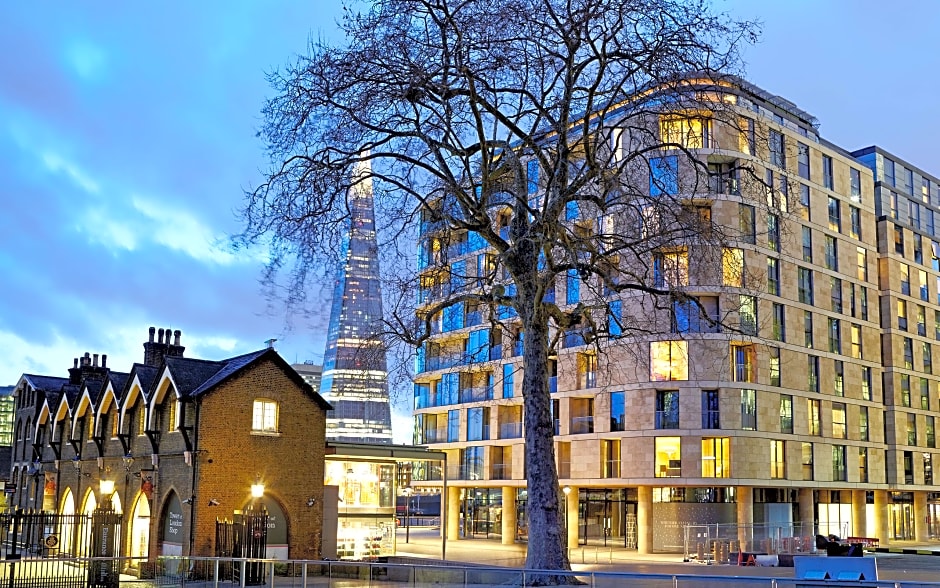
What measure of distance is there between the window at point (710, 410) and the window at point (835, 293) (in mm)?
11853

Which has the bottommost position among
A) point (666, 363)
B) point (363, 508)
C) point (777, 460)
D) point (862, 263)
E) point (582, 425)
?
point (363, 508)

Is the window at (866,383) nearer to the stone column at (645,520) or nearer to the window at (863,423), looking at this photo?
the window at (863,423)

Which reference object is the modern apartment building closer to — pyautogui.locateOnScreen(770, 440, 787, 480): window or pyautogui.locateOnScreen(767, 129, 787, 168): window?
pyautogui.locateOnScreen(770, 440, 787, 480): window

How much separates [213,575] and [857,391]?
44.4 meters

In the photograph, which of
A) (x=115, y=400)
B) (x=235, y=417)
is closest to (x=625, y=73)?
(x=235, y=417)

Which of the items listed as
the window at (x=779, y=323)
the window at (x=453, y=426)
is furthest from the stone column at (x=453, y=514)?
the window at (x=779, y=323)

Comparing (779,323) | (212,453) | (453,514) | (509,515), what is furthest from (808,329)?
(212,453)

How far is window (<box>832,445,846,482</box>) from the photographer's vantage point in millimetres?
55438

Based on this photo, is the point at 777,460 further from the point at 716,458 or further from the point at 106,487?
the point at 106,487

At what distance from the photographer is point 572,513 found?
181 ft

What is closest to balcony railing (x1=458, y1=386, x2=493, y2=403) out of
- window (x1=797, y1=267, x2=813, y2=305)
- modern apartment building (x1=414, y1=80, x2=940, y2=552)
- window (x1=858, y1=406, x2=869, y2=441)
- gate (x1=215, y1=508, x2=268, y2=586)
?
modern apartment building (x1=414, y1=80, x2=940, y2=552)

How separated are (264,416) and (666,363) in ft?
72.5

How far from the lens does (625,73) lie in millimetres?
21625

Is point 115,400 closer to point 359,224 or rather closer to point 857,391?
point 359,224
